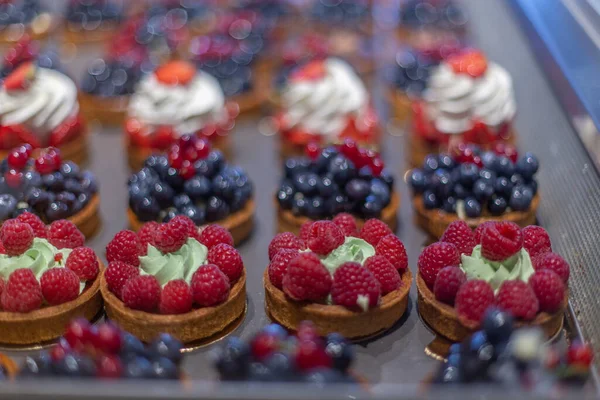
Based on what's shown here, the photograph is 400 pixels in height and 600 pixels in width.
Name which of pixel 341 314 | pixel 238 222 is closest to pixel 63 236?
pixel 238 222

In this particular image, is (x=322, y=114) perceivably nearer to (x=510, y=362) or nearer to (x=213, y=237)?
(x=213, y=237)

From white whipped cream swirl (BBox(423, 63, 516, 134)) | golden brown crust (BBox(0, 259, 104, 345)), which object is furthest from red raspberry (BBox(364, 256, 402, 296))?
white whipped cream swirl (BBox(423, 63, 516, 134))

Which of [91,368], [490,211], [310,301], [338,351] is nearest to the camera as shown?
[91,368]

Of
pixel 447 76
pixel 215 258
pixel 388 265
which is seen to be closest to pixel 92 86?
pixel 447 76

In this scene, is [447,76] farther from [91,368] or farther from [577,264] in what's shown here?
[91,368]

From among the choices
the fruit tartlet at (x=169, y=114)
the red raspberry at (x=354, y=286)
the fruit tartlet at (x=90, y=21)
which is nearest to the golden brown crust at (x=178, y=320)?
the red raspberry at (x=354, y=286)

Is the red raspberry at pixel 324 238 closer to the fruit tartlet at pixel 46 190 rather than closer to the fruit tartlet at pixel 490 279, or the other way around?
the fruit tartlet at pixel 490 279
